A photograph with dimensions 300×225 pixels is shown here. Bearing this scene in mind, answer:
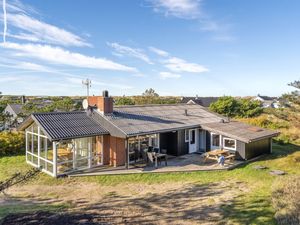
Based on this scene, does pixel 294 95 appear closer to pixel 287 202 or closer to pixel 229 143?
pixel 229 143

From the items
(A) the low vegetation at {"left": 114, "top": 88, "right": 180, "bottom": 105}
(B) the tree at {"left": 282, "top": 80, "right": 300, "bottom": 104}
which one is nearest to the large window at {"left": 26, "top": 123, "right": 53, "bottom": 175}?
(B) the tree at {"left": 282, "top": 80, "right": 300, "bottom": 104}

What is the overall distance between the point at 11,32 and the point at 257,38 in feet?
63.8

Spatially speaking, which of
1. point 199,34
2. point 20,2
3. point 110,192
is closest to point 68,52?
point 20,2

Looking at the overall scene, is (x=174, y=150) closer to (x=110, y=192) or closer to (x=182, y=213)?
(x=110, y=192)

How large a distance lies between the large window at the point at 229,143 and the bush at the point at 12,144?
16164 millimetres

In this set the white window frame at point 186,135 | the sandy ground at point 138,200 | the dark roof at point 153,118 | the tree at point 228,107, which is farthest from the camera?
the tree at point 228,107

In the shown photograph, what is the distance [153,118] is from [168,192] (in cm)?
831

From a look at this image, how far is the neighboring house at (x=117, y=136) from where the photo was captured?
1617 cm

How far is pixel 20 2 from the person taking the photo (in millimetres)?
13867

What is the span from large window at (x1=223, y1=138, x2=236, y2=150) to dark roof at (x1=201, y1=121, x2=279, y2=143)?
586mm

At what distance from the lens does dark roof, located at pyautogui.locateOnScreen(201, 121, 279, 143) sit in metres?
18.2

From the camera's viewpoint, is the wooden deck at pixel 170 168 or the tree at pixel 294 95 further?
the tree at pixel 294 95

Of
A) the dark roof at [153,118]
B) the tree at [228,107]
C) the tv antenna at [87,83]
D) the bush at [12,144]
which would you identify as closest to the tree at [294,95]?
the dark roof at [153,118]

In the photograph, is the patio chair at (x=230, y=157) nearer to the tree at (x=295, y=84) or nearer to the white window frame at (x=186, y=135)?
the white window frame at (x=186, y=135)
